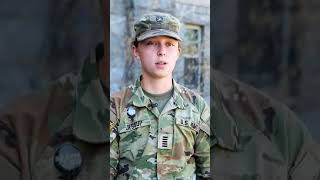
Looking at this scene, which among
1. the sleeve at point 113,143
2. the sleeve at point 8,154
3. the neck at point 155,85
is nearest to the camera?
the sleeve at point 8,154

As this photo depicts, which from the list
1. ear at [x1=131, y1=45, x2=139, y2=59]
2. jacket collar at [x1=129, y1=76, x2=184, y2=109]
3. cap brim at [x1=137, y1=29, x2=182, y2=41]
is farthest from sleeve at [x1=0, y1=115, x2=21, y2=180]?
cap brim at [x1=137, y1=29, x2=182, y2=41]

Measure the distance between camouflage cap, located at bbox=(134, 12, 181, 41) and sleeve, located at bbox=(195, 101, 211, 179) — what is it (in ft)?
1.81

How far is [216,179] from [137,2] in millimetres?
1262

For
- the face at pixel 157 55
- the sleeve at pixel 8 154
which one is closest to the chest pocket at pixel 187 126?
the face at pixel 157 55

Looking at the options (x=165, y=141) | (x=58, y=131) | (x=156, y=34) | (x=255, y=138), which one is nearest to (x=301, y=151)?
(x=255, y=138)

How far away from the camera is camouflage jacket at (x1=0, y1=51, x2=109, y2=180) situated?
13.9 feet

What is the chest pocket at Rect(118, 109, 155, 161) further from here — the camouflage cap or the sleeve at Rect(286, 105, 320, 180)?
the sleeve at Rect(286, 105, 320, 180)

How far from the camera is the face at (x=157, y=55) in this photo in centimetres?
447

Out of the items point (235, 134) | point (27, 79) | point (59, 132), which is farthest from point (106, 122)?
point (235, 134)

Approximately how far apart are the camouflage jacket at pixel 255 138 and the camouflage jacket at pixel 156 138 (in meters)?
0.10

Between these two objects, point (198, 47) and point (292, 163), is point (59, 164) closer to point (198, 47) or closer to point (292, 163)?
point (198, 47)

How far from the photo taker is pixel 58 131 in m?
4.25

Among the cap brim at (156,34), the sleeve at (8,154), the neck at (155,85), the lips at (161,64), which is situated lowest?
the sleeve at (8,154)

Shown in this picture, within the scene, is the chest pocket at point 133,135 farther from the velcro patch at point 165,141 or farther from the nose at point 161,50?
the nose at point 161,50
